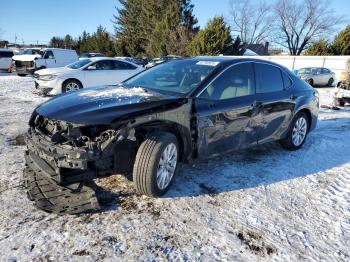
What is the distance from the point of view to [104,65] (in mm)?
12742

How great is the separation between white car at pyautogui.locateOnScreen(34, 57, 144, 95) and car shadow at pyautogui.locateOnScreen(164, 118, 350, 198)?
6.97 metres

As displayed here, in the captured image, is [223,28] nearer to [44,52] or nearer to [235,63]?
[44,52]

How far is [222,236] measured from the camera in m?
3.29

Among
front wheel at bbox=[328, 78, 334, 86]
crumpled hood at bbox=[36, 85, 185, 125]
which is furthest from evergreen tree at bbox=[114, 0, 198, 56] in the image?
crumpled hood at bbox=[36, 85, 185, 125]

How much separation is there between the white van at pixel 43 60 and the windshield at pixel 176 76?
17.7m

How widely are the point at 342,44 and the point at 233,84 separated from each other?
124 ft

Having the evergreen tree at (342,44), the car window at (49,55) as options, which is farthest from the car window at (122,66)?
the evergreen tree at (342,44)

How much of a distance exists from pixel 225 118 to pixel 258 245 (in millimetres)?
1761

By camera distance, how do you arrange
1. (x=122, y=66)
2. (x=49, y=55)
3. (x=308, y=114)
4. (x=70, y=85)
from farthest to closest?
(x=49, y=55)
(x=122, y=66)
(x=70, y=85)
(x=308, y=114)

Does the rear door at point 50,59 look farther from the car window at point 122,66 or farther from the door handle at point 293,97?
the door handle at point 293,97

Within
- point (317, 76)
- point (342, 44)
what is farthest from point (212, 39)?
point (317, 76)

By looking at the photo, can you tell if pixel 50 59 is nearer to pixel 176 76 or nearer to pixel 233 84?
pixel 176 76

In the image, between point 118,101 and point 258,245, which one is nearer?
point 258,245

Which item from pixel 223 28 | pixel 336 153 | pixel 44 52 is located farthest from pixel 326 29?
pixel 336 153
